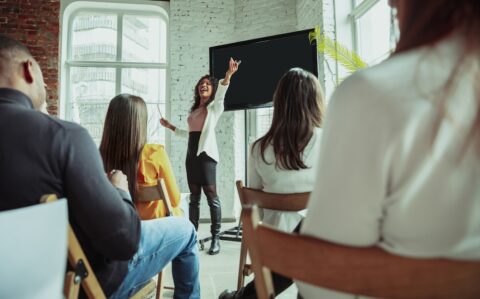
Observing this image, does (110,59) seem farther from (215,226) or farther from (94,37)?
(215,226)

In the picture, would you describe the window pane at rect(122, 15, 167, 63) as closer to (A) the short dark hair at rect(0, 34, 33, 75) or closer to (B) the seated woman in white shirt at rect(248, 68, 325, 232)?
(B) the seated woman in white shirt at rect(248, 68, 325, 232)

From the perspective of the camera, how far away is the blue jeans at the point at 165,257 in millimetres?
1106

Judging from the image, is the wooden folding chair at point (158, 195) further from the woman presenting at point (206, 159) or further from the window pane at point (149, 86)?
the window pane at point (149, 86)

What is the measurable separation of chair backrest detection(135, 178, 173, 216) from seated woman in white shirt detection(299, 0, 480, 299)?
3.31ft

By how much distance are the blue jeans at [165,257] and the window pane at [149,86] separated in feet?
12.5

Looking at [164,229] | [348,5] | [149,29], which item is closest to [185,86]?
[149,29]

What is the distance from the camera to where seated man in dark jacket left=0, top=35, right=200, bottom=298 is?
788 millimetres

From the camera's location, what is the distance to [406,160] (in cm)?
48

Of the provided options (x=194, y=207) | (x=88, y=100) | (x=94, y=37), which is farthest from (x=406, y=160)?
(x=94, y=37)

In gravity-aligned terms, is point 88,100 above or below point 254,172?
above

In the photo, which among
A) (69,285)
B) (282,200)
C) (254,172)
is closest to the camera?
(69,285)

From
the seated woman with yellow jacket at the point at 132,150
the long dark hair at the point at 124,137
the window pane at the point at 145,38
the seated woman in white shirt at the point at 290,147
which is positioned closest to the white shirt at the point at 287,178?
the seated woman in white shirt at the point at 290,147

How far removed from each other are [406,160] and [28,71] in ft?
3.40

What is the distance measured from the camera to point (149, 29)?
5168mm
